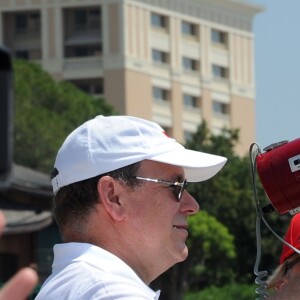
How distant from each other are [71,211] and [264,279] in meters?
0.74

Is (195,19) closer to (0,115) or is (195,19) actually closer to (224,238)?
(224,238)

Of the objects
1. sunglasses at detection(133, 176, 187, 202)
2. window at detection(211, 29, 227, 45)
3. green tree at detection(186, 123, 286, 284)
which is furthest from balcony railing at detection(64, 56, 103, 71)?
sunglasses at detection(133, 176, 187, 202)

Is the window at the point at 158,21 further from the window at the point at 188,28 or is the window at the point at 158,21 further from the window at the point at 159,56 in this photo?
the window at the point at 159,56

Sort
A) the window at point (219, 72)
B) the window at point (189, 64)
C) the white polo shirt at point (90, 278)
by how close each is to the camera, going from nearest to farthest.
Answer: the white polo shirt at point (90, 278) → the window at point (189, 64) → the window at point (219, 72)

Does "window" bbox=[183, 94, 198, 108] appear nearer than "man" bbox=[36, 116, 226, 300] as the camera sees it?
No

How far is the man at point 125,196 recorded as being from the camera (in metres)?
4.02

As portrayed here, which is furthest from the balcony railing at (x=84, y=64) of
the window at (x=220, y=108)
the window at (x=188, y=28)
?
the window at (x=220, y=108)

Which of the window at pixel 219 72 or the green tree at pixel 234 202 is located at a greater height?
the green tree at pixel 234 202

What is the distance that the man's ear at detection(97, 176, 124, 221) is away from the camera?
4.05 metres

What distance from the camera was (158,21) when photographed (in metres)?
104

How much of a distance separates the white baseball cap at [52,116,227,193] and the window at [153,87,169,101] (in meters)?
95.6

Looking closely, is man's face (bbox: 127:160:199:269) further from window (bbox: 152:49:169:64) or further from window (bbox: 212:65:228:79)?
window (bbox: 212:65:228:79)

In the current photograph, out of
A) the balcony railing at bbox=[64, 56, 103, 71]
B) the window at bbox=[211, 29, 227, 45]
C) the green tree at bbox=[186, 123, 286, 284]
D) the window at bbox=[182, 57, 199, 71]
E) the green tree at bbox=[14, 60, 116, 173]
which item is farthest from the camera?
the window at bbox=[211, 29, 227, 45]

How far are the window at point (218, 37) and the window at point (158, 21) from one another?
164 inches
